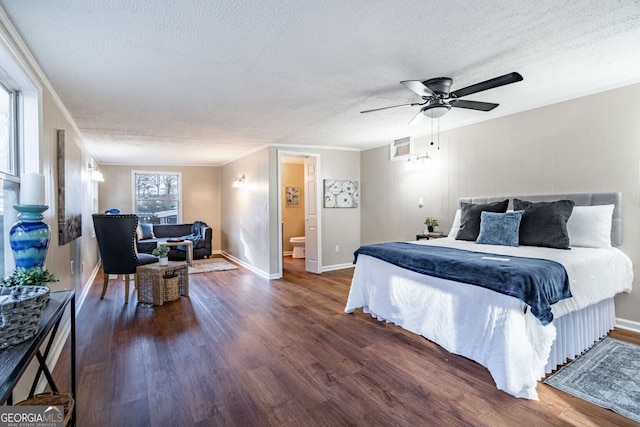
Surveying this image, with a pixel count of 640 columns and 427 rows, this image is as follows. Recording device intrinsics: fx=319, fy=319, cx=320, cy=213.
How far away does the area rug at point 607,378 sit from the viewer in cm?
198

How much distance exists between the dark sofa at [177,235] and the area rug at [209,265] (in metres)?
0.25

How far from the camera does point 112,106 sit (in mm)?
3416

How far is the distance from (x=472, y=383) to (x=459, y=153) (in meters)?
3.15

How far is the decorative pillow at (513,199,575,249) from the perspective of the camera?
3.01m

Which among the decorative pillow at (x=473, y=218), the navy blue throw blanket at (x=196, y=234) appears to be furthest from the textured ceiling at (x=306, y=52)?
the navy blue throw blanket at (x=196, y=234)

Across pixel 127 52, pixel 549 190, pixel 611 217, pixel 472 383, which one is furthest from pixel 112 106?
pixel 611 217

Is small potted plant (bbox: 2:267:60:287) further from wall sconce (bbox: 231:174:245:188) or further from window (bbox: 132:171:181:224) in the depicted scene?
window (bbox: 132:171:181:224)

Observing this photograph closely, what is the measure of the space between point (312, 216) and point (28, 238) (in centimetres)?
455

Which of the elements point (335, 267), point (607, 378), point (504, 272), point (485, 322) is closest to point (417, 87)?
point (504, 272)

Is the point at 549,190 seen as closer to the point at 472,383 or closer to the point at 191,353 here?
the point at 472,383

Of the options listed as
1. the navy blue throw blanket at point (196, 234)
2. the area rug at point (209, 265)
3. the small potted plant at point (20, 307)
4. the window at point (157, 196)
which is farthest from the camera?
the window at point (157, 196)

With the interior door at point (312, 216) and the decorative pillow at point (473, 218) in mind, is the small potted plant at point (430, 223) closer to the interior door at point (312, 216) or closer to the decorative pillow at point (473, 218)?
the decorative pillow at point (473, 218)

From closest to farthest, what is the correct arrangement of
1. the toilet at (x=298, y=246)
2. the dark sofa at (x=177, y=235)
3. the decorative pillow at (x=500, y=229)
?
the decorative pillow at (x=500, y=229) → the dark sofa at (x=177, y=235) → the toilet at (x=298, y=246)

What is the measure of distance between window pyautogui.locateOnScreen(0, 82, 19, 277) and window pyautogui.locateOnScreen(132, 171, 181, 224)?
20.2ft
